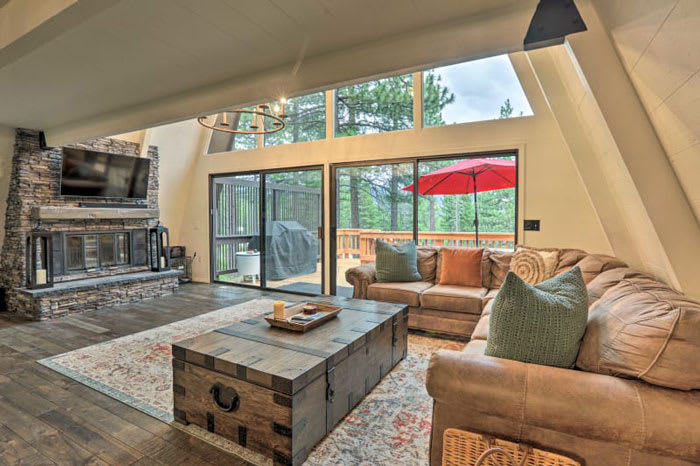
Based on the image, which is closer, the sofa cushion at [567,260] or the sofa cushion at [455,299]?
the sofa cushion at [567,260]

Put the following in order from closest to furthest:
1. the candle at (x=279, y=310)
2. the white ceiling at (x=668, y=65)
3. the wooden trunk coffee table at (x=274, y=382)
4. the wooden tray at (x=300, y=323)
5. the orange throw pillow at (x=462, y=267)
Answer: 1. the white ceiling at (x=668, y=65)
2. the wooden trunk coffee table at (x=274, y=382)
3. the wooden tray at (x=300, y=323)
4. the candle at (x=279, y=310)
5. the orange throw pillow at (x=462, y=267)

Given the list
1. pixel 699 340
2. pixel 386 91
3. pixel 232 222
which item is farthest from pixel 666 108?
pixel 232 222

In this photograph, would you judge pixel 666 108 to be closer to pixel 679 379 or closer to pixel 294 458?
pixel 679 379

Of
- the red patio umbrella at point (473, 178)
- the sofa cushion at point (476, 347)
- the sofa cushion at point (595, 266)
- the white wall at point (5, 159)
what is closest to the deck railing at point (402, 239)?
the red patio umbrella at point (473, 178)

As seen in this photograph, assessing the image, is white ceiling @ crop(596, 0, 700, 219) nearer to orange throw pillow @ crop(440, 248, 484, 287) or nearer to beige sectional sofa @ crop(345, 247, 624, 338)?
beige sectional sofa @ crop(345, 247, 624, 338)

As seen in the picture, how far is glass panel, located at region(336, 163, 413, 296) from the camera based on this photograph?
4773mm

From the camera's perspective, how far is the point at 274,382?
1.69 meters

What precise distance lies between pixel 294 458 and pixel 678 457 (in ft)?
4.87

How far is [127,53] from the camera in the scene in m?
2.42

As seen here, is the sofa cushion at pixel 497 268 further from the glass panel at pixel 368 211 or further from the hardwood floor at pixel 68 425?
the hardwood floor at pixel 68 425

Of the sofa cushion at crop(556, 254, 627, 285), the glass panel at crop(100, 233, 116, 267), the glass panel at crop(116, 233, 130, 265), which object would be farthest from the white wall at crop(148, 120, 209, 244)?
the sofa cushion at crop(556, 254, 627, 285)

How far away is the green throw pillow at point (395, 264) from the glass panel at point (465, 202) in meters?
0.61

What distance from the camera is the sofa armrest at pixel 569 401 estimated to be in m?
1.17

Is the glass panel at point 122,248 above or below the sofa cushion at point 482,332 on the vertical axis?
above
